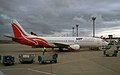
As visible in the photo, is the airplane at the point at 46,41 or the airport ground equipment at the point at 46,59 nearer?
the airport ground equipment at the point at 46,59

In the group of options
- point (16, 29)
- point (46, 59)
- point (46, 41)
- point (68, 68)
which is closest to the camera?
point (68, 68)

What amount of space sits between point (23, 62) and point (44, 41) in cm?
2307

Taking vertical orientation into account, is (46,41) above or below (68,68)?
above

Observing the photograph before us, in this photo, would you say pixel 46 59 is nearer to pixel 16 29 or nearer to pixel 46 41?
pixel 46 41

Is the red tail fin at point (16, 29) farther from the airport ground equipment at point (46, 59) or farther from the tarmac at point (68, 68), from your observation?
the airport ground equipment at point (46, 59)

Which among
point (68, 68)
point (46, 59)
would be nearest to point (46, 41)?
point (46, 59)

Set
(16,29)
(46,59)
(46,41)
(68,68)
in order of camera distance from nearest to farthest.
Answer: (68,68) → (46,59) → (16,29) → (46,41)

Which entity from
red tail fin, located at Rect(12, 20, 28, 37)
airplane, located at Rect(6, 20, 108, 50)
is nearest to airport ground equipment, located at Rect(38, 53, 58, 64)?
airplane, located at Rect(6, 20, 108, 50)

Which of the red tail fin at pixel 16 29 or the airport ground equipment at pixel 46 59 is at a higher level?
the red tail fin at pixel 16 29

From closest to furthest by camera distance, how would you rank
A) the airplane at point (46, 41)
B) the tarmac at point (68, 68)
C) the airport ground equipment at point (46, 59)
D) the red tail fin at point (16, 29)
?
the tarmac at point (68, 68), the airport ground equipment at point (46, 59), the airplane at point (46, 41), the red tail fin at point (16, 29)

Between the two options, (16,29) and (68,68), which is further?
(16,29)

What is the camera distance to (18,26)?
142ft

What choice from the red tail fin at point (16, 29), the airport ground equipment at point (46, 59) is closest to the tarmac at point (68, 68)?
the airport ground equipment at point (46, 59)

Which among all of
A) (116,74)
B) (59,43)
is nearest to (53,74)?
(116,74)
